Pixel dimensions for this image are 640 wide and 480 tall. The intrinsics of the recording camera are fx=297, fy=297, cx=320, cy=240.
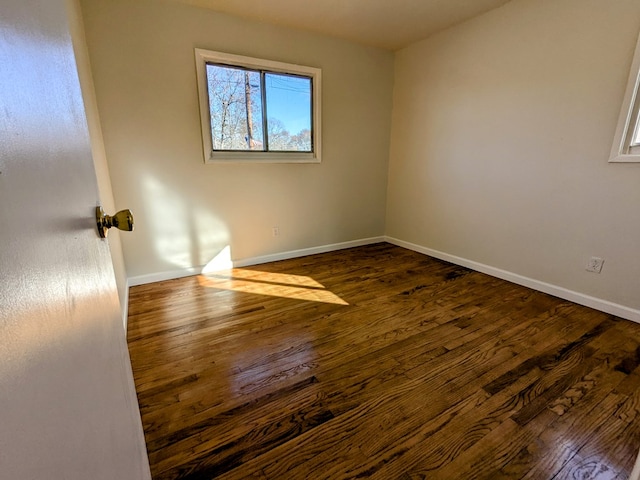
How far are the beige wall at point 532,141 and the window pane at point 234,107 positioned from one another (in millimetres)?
1853

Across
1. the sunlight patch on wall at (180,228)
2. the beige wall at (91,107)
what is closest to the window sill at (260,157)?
the sunlight patch on wall at (180,228)

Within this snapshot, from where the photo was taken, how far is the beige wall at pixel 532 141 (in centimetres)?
212

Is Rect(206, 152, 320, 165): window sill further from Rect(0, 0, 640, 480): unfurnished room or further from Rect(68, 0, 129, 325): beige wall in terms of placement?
Rect(68, 0, 129, 325): beige wall

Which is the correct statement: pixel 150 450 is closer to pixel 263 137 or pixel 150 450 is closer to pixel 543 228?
pixel 263 137

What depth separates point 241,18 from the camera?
9.07 feet

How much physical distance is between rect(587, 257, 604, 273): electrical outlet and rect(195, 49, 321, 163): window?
2.66 m

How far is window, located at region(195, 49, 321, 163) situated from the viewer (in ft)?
9.23

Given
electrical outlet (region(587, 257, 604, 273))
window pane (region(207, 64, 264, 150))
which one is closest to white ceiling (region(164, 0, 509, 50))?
window pane (region(207, 64, 264, 150))

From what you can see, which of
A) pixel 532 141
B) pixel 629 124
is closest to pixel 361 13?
pixel 532 141

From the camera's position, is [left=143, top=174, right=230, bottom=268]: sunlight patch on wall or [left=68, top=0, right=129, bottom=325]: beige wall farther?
[left=143, top=174, right=230, bottom=268]: sunlight patch on wall

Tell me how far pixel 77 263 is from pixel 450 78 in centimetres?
357


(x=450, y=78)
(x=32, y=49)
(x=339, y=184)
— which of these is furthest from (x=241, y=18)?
(x=32, y=49)

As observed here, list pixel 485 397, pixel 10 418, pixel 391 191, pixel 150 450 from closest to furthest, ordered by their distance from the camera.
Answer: pixel 10 418
pixel 150 450
pixel 485 397
pixel 391 191

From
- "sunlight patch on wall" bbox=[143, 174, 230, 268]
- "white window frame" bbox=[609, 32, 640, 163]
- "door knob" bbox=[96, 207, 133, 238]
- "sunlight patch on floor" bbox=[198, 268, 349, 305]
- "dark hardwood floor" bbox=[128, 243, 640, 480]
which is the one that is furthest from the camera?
"sunlight patch on wall" bbox=[143, 174, 230, 268]
